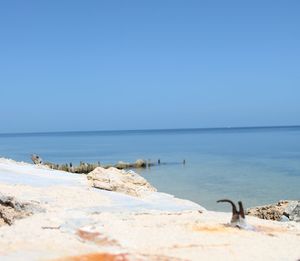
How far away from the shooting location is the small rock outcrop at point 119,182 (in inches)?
720

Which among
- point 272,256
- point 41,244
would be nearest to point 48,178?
point 41,244

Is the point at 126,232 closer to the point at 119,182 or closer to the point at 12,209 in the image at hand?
the point at 12,209

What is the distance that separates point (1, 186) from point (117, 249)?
7449 millimetres

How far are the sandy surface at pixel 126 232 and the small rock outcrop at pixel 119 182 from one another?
3.38ft

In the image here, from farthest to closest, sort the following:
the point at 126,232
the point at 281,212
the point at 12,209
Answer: the point at 281,212 < the point at 12,209 < the point at 126,232

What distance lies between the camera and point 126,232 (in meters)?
12.2

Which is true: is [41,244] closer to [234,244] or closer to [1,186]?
[234,244]

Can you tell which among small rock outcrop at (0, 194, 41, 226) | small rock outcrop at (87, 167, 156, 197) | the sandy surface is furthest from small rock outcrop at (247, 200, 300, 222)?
small rock outcrop at (0, 194, 41, 226)

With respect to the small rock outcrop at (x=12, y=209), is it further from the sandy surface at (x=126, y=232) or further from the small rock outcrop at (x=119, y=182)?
the small rock outcrop at (x=119, y=182)

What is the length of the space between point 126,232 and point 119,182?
652 cm

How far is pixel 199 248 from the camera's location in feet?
36.5

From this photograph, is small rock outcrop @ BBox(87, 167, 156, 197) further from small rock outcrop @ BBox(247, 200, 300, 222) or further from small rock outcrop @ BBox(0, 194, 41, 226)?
small rock outcrop @ BBox(247, 200, 300, 222)

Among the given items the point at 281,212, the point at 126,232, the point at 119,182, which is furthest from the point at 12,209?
the point at 281,212

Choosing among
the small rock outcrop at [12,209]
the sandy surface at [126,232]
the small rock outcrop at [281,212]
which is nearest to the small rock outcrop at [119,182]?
the sandy surface at [126,232]
